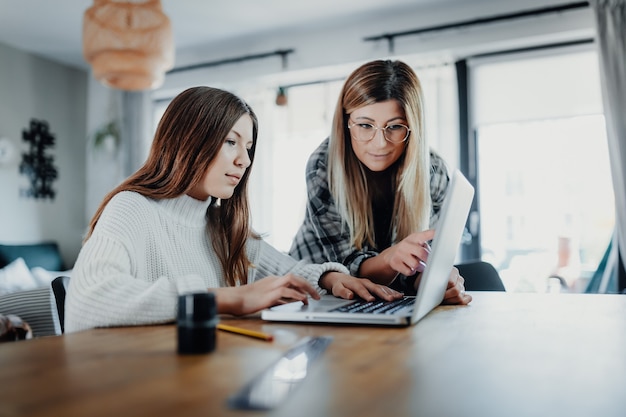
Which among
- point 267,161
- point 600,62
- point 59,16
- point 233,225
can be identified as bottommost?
point 233,225

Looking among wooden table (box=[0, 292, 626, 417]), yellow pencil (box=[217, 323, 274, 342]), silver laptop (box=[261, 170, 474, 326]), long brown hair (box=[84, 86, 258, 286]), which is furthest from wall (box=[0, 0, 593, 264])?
yellow pencil (box=[217, 323, 274, 342])

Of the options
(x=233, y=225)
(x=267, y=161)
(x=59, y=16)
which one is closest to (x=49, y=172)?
(x=59, y=16)

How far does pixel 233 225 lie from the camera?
1447mm

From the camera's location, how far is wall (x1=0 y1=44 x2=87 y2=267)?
14.8 ft

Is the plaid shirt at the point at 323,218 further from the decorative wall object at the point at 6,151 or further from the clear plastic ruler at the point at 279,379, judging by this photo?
the decorative wall object at the point at 6,151

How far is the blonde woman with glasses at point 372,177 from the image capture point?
1.55 metres

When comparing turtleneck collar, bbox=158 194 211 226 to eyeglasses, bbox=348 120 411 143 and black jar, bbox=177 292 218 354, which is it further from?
black jar, bbox=177 292 218 354

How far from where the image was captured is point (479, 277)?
6.13ft

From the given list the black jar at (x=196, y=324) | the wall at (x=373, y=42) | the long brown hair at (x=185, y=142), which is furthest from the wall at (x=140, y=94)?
the black jar at (x=196, y=324)

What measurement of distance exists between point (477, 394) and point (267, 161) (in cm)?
404

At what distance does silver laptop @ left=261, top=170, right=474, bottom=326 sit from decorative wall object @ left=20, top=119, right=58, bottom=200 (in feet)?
14.1

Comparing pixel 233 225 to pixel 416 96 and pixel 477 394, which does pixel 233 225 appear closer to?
pixel 416 96

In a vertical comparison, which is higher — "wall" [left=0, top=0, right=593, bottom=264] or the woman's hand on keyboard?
"wall" [left=0, top=0, right=593, bottom=264]

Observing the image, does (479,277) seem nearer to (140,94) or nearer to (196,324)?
(196,324)
